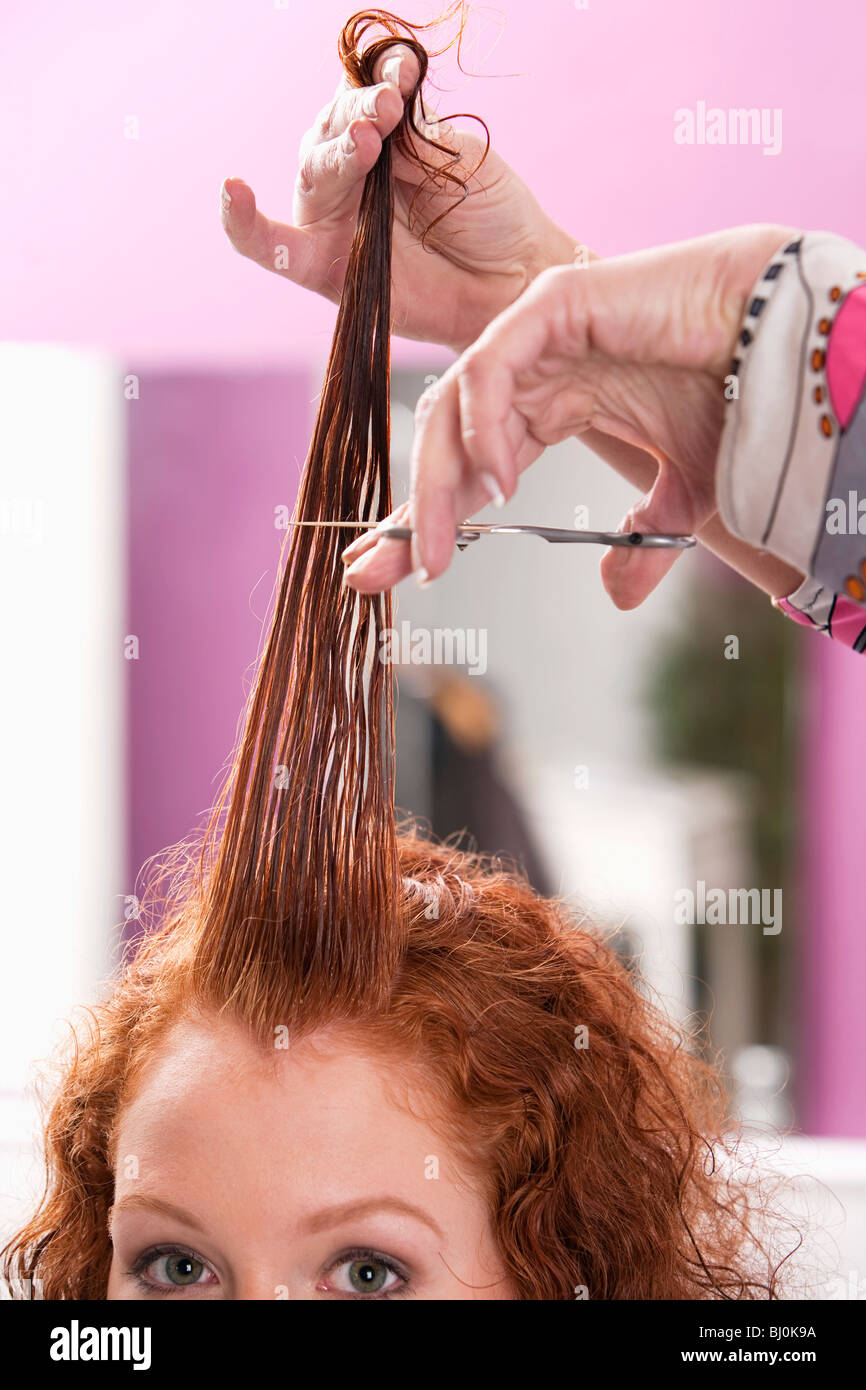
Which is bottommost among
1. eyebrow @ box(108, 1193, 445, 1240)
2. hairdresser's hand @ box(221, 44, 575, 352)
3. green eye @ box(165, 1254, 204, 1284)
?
green eye @ box(165, 1254, 204, 1284)

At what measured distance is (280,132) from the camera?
208 cm

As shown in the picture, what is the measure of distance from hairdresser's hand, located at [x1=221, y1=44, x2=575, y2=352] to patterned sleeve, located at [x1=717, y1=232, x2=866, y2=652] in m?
0.30

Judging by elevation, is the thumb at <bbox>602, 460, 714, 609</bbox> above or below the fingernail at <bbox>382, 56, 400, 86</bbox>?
below

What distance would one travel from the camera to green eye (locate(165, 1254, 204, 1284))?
80 centimetres

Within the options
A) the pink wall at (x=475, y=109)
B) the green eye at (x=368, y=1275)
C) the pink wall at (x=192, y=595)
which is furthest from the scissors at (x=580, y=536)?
the pink wall at (x=192, y=595)

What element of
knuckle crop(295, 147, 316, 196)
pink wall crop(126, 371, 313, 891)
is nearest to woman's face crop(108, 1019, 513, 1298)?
knuckle crop(295, 147, 316, 196)

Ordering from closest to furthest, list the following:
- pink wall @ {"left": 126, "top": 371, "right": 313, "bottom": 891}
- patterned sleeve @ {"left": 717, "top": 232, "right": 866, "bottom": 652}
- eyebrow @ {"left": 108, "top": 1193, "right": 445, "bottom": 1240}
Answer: patterned sleeve @ {"left": 717, "top": 232, "right": 866, "bottom": 652} → eyebrow @ {"left": 108, "top": 1193, "right": 445, "bottom": 1240} → pink wall @ {"left": 126, "top": 371, "right": 313, "bottom": 891}

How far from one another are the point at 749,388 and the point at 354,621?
1.13 ft

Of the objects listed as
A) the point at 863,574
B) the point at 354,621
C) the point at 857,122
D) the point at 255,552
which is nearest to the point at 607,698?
the point at 255,552

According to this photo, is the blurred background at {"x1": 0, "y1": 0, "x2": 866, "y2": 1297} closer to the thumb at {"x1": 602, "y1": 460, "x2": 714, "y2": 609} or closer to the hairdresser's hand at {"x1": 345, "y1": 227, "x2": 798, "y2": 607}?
the thumb at {"x1": 602, "y1": 460, "x2": 714, "y2": 609}

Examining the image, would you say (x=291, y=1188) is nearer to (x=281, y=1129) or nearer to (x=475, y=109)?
(x=281, y=1129)

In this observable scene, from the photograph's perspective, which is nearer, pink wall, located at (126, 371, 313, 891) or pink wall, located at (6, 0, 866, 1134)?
pink wall, located at (6, 0, 866, 1134)

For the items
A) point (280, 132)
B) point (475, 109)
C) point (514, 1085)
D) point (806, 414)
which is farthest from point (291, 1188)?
point (280, 132)

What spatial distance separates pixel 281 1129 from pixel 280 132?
1.84 metres
